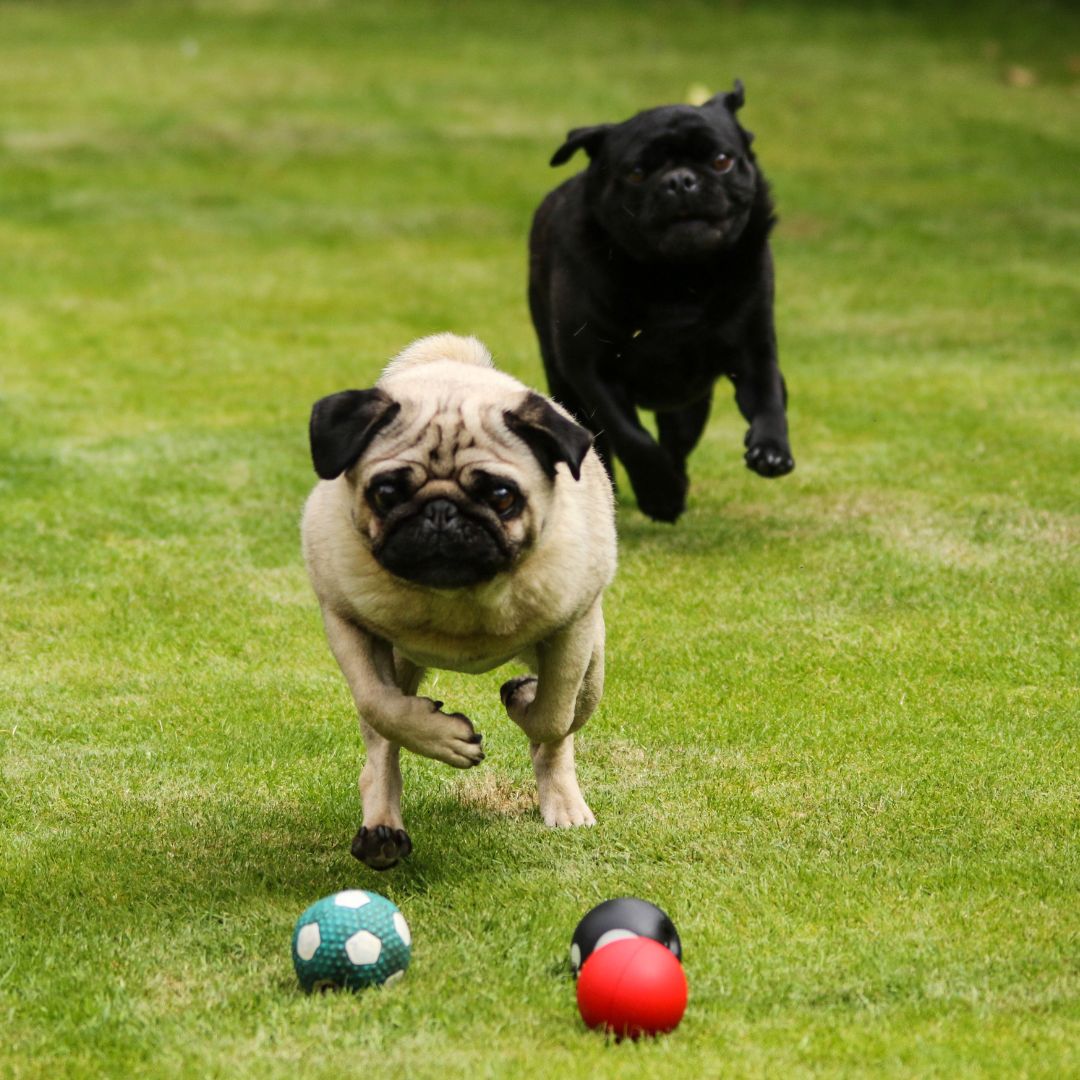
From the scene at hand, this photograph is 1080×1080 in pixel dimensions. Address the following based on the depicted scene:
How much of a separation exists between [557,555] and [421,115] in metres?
20.0

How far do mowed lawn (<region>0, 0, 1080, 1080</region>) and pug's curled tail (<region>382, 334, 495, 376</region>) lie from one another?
1420 millimetres

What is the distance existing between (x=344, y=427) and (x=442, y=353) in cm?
107

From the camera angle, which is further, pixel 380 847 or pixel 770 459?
pixel 770 459

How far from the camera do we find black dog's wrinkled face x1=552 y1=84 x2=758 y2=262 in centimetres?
800

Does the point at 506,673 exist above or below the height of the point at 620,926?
below

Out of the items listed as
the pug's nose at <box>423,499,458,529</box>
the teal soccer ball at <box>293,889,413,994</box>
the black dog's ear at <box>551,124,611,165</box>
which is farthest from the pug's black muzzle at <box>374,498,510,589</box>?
the black dog's ear at <box>551,124,611,165</box>

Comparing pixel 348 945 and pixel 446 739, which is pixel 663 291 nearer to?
pixel 446 739

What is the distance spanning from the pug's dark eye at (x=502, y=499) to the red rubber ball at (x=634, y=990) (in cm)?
121

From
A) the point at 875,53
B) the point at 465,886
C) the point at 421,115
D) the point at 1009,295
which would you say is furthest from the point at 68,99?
the point at 465,886

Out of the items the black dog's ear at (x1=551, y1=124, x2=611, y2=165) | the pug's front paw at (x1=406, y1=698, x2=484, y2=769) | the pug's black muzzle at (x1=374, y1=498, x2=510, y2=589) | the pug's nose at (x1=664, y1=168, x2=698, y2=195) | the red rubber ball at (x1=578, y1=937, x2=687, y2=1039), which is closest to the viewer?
the red rubber ball at (x1=578, y1=937, x2=687, y2=1039)

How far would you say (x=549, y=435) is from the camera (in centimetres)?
459

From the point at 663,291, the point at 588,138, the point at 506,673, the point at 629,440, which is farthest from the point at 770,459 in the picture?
the point at 588,138

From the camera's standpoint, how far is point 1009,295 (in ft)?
52.5

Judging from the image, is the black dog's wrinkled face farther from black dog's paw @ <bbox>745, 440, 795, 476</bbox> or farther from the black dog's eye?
the black dog's eye
